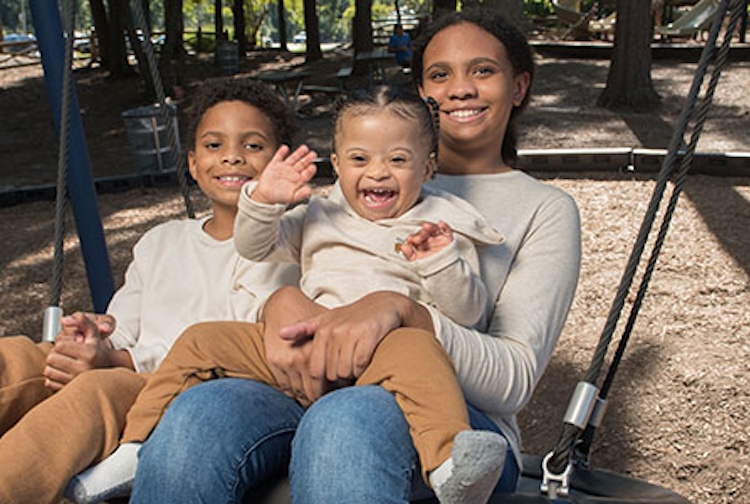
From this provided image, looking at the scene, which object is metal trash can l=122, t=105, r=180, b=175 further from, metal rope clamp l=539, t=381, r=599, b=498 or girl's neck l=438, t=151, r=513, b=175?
metal rope clamp l=539, t=381, r=599, b=498

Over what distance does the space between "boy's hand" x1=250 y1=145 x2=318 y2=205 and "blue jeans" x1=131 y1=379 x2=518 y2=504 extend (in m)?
0.34

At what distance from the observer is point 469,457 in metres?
1.18

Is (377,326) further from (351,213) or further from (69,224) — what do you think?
(69,224)

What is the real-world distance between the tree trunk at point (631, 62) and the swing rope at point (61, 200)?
7.45m

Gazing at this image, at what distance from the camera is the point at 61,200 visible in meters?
→ 2.16

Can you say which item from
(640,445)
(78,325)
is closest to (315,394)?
(78,325)

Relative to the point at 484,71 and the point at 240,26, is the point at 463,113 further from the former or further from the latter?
the point at 240,26

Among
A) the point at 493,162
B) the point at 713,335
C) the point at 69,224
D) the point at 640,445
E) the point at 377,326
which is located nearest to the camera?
the point at 377,326

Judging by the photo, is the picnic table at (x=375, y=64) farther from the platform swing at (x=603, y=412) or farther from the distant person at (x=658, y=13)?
the platform swing at (x=603, y=412)

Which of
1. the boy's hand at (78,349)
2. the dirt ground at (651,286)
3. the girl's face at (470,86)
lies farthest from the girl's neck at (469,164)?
the dirt ground at (651,286)

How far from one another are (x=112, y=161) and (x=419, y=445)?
8339 millimetres

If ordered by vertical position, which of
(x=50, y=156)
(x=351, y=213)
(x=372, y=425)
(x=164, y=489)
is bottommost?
(x=50, y=156)

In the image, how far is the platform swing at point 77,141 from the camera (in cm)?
224

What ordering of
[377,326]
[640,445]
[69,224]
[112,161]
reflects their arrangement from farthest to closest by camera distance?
[112,161] < [69,224] < [640,445] < [377,326]
